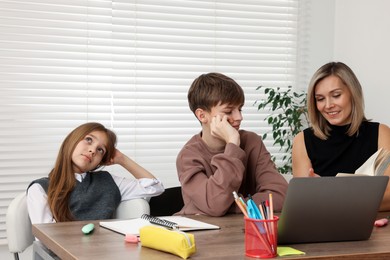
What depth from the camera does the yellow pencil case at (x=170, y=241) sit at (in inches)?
56.6

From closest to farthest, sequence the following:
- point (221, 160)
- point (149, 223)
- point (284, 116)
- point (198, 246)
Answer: point (198, 246)
point (149, 223)
point (221, 160)
point (284, 116)

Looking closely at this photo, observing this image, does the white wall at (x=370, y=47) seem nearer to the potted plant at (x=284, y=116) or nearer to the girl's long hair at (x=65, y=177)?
the potted plant at (x=284, y=116)

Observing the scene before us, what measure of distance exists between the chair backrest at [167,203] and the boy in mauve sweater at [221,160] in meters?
0.45

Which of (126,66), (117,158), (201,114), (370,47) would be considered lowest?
(117,158)

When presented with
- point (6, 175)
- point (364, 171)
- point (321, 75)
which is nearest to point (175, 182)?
point (6, 175)

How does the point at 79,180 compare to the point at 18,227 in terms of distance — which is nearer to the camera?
the point at 18,227

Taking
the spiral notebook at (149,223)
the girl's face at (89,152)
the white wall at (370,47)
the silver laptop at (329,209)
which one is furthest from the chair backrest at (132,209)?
the white wall at (370,47)

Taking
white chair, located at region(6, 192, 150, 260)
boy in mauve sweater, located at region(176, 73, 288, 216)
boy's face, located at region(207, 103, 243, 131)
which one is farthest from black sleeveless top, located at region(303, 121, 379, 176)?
white chair, located at region(6, 192, 150, 260)

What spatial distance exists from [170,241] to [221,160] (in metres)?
0.78

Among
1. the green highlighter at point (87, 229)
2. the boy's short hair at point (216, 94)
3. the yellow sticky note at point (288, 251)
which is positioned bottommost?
the green highlighter at point (87, 229)

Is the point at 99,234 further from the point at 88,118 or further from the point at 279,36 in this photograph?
the point at 279,36

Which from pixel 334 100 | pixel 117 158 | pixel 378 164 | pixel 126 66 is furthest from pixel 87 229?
pixel 126 66

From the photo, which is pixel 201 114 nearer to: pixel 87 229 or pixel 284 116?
pixel 87 229

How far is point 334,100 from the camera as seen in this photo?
9.05 feet
